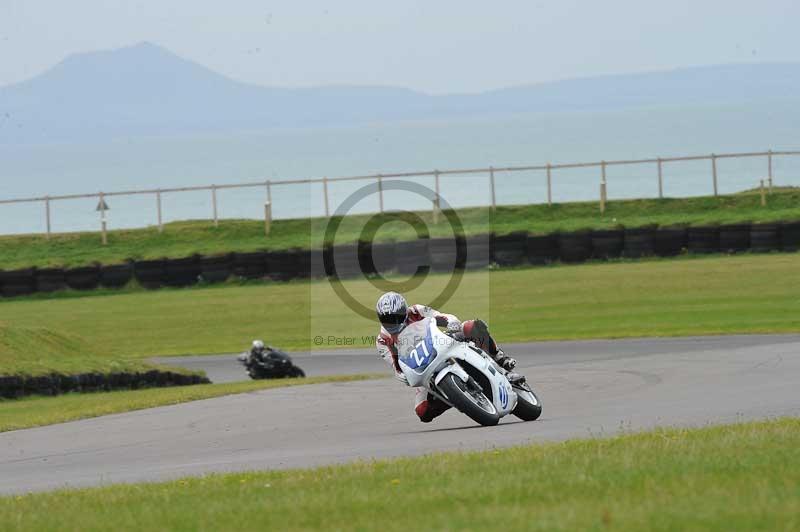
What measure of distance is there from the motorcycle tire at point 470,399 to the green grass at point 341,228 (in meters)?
27.1

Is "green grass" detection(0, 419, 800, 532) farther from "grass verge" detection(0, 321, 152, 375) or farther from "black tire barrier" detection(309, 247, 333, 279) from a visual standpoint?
"black tire barrier" detection(309, 247, 333, 279)

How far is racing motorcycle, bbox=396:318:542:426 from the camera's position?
39.1 ft

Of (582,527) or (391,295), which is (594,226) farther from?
(582,527)

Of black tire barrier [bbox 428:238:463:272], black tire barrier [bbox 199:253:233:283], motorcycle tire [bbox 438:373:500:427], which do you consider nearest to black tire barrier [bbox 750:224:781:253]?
black tire barrier [bbox 428:238:463:272]

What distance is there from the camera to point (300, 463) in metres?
10.8

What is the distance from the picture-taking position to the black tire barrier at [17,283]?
125 feet

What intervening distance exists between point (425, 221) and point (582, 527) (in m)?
36.3

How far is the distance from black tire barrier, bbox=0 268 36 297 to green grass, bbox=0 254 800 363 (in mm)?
444

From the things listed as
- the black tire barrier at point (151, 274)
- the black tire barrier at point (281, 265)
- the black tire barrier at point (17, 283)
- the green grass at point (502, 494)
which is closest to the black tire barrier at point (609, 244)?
the black tire barrier at point (281, 265)

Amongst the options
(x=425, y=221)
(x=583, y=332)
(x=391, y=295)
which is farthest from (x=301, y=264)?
(x=391, y=295)

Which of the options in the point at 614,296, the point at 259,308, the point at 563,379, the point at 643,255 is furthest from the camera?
the point at 643,255

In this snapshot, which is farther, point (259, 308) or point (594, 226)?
point (594, 226)

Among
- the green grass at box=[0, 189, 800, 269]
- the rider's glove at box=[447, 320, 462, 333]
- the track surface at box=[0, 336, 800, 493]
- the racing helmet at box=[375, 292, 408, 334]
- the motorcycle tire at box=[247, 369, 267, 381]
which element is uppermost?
the green grass at box=[0, 189, 800, 269]

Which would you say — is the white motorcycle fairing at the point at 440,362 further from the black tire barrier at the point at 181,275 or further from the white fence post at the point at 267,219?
the white fence post at the point at 267,219
